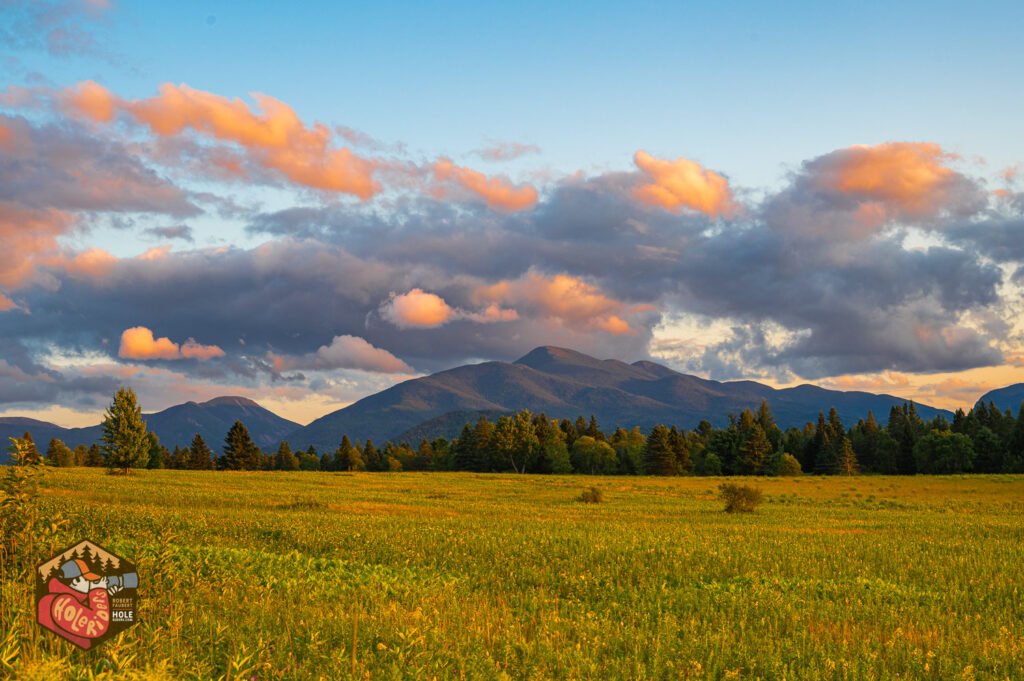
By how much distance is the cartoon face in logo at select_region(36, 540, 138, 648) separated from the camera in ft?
17.3

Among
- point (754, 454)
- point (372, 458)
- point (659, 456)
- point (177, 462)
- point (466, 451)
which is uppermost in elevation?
point (754, 454)

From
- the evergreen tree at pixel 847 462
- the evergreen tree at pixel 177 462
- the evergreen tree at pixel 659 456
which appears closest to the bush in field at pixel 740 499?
the evergreen tree at pixel 659 456

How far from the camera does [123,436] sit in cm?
6712

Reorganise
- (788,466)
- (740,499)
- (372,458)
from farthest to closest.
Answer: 1. (372,458)
2. (788,466)
3. (740,499)

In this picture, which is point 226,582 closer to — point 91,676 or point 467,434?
point 91,676

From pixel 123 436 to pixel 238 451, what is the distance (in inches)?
2013

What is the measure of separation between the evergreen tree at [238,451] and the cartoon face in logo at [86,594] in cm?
11809

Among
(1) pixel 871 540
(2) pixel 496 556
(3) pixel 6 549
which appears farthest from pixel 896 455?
(3) pixel 6 549

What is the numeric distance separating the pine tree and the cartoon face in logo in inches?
2821

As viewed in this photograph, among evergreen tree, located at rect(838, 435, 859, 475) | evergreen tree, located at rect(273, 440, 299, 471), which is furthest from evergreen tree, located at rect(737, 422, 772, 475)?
evergreen tree, located at rect(273, 440, 299, 471)

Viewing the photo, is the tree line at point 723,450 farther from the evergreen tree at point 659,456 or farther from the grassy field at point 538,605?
the grassy field at point 538,605

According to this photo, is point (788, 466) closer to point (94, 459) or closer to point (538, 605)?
point (538, 605)

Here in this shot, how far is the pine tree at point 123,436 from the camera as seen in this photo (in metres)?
66.8

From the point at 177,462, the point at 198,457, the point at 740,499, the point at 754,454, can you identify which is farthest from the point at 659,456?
the point at 177,462
